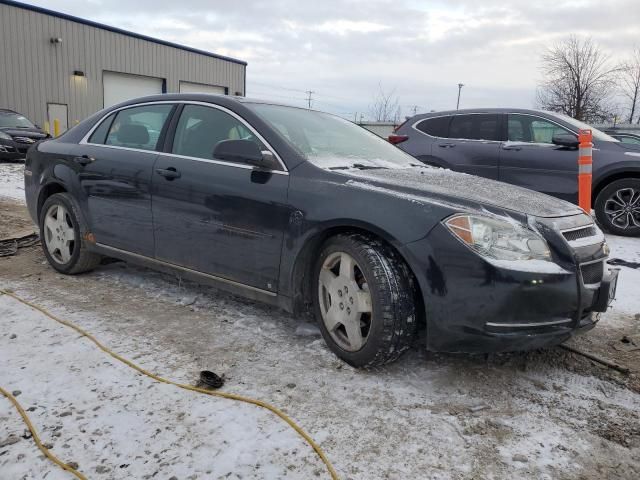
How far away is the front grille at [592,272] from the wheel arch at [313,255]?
31.2 inches

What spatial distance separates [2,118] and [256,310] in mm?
15174

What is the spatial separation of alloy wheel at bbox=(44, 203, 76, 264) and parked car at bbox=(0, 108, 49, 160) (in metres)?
11.1

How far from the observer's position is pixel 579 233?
9.05ft

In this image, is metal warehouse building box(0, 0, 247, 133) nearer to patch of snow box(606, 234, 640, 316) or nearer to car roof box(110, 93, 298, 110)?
car roof box(110, 93, 298, 110)

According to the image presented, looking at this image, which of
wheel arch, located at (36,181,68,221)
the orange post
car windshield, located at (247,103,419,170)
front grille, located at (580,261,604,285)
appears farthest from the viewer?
the orange post

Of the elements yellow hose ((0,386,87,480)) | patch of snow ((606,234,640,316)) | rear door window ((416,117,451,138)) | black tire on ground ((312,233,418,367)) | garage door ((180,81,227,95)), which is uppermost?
garage door ((180,81,227,95))

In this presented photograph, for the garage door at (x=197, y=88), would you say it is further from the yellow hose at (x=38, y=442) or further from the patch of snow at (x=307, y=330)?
the yellow hose at (x=38, y=442)

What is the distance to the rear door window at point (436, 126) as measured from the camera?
7703mm

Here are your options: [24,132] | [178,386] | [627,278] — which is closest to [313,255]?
[178,386]

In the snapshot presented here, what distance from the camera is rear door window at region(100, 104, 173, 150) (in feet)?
12.7

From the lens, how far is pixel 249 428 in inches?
90.1

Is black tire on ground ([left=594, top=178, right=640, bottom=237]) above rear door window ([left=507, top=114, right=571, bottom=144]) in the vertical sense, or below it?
below

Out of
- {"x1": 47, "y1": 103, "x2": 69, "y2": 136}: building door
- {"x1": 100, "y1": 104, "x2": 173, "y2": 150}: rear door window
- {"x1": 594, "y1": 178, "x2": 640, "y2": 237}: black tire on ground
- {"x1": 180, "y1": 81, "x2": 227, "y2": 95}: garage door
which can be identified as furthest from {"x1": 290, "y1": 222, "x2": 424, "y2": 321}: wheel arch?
{"x1": 180, "y1": 81, "x2": 227, "y2": 95}: garage door

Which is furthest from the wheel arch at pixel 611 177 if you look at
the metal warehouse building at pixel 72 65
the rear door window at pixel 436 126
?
the metal warehouse building at pixel 72 65
